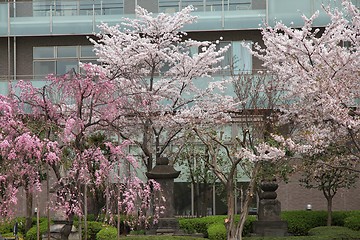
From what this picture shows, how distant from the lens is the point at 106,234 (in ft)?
75.2

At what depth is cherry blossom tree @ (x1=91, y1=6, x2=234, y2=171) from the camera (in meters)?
25.9

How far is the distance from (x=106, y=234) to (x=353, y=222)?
917cm

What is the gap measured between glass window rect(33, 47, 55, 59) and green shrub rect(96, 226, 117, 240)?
13.7 m

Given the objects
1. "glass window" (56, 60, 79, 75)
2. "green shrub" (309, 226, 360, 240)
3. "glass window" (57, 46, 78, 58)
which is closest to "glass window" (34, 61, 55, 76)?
"glass window" (56, 60, 79, 75)

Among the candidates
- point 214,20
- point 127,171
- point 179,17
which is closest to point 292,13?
point 214,20

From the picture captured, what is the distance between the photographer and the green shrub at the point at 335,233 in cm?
2258

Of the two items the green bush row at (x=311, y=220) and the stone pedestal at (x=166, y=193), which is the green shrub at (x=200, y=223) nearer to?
the green bush row at (x=311, y=220)

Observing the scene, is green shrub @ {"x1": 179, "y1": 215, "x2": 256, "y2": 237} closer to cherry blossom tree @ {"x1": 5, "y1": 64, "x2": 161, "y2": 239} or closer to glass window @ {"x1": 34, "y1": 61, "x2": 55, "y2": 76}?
cherry blossom tree @ {"x1": 5, "y1": 64, "x2": 161, "y2": 239}

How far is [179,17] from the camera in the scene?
1107 inches

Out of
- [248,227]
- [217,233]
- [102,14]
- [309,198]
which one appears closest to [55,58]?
[102,14]

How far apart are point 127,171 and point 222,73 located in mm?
13327

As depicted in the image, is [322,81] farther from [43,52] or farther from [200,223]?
[43,52]

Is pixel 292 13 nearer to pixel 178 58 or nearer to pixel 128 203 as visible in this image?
pixel 178 58

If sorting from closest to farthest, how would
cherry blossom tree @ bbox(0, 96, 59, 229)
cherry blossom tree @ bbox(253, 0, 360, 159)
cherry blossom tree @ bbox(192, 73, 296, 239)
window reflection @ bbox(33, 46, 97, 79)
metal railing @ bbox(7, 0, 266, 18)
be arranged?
cherry blossom tree @ bbox(0, 96, 59, 229) → cherry blossom tree @ bbox(253, 0, 360, 159) → cherry blossom tree @ bbox(192, 73, 296, 239) → metal railing @ bbox(7, 0, 266, 18) → window reflection @ bbox(33, 46, 97, 79)
